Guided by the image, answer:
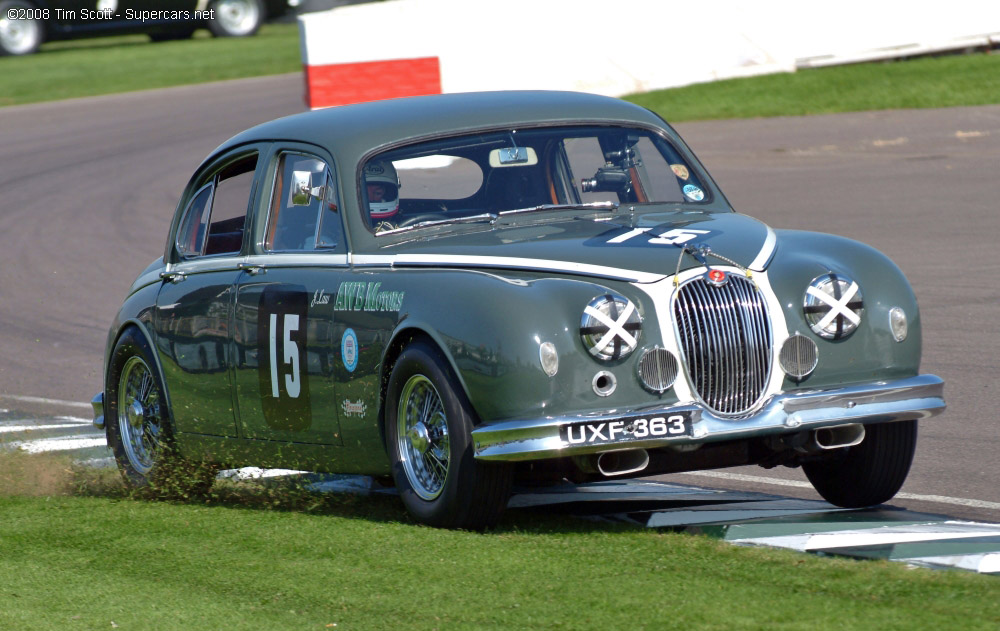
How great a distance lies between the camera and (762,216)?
626 inches

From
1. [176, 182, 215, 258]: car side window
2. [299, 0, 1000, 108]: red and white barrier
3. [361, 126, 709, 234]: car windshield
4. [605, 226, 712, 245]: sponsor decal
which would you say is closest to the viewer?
[605, 226, 712, 245]: sponsor decal

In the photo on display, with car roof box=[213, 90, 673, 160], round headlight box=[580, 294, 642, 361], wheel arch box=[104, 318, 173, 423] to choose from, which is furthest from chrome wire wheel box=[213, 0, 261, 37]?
round headlight box=[580, 294, 642, 361]

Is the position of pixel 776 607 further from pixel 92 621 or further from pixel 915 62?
pixel 915 62

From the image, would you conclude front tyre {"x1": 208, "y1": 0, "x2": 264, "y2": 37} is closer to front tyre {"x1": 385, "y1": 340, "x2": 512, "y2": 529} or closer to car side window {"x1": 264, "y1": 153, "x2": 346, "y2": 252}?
car side window {"x1": 264, "y1": 153, "x2": 346, "y2": 252}

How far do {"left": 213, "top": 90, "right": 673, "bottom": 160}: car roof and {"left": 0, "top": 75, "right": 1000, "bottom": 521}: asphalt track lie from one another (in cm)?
191

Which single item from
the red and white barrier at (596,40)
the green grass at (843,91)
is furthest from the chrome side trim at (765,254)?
the green grass at (843,91)

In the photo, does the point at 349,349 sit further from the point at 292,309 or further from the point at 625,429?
the point at 625,429

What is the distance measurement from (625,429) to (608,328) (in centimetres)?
36

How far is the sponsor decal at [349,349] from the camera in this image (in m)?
6.65

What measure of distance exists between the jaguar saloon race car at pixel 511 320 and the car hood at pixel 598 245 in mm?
15

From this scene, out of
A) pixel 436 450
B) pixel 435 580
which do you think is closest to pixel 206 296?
pixel 436 450

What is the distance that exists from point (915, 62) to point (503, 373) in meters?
19.2

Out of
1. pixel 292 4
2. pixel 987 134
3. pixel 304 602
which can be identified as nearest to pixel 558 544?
pixel 304 602

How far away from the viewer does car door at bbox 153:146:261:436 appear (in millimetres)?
7656
